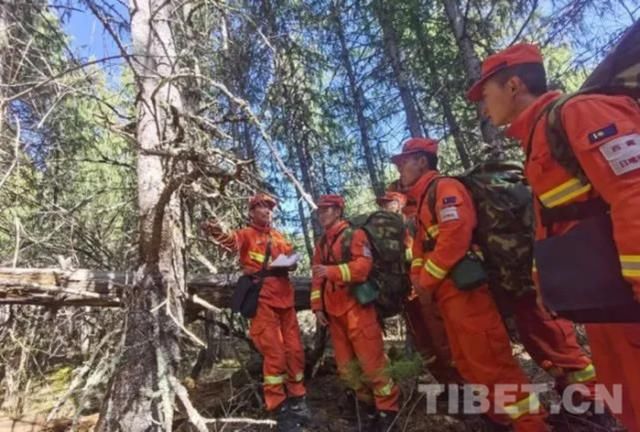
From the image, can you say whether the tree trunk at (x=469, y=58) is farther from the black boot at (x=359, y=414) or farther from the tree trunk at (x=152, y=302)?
the tree trunk at (x=152, y=302)

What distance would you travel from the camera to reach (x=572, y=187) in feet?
7.34

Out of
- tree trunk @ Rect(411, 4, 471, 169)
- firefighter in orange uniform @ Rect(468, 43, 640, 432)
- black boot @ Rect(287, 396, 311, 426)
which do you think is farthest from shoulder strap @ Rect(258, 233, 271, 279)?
tree trunk @ Rect(411, 4, 471, 169)

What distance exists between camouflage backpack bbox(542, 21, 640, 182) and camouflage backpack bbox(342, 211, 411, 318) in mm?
2805

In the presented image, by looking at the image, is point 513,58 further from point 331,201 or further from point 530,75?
point 331,201

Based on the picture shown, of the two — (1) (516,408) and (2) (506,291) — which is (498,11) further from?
(1) (516,408)

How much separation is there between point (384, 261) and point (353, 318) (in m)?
0.72

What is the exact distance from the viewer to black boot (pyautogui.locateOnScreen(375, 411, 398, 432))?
439 centimetres

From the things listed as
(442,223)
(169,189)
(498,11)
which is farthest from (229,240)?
(498,11)

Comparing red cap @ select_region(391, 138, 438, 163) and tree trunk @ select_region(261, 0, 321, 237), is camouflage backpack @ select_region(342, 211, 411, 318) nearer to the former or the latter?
red cap @ select_region(391, 138, 438, 163)

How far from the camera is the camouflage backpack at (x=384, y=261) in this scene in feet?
15.9

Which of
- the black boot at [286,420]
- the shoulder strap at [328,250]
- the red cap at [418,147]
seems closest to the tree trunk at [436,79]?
the red cap at [418,147]

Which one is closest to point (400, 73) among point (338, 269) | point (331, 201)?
point (331, 201)

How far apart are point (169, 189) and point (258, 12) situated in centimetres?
660

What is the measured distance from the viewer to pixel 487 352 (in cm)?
343
